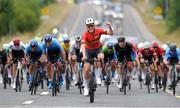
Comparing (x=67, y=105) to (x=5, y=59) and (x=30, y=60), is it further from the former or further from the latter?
(x=5, y=59)

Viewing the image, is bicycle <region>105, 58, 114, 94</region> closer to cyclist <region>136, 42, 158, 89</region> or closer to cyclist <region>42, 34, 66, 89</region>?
cyclist <region>136, 42, 158, 89</region>

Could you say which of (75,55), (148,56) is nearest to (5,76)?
(75,55)

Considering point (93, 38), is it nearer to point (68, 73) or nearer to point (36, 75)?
point (36, 75)

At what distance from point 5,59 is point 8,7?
45.9 m

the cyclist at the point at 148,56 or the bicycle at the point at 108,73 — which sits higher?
the cyclist at the point at 148,56

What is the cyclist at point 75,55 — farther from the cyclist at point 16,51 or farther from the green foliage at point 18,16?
the green foliage at point 18,16

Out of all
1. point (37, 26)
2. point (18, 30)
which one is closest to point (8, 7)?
point (18, 30)

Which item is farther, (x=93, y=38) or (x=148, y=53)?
(x=148, y=53)

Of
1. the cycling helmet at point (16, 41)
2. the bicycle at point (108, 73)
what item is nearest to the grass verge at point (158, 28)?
the bicycle at point (108, 73)

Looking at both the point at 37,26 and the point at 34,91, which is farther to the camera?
the point at 37,26

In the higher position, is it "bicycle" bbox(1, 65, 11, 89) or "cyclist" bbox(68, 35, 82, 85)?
"cyclist" bbox(68, 35, 82, 85)

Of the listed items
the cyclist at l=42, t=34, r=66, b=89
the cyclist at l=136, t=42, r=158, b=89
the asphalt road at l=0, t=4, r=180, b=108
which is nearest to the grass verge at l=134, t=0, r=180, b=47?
the cyclist at l=136, t=42, r=158, b=89

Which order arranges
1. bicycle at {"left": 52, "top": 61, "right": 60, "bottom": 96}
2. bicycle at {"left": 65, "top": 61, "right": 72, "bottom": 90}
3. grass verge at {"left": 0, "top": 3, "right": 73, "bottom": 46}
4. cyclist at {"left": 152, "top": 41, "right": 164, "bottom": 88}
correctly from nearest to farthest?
bicycle at {"left": 52, "top": 61, "right": 60, "bottom": 96}
bicycle at {"left": 65, "top": 61, "right": 72, "bottom": 90}
cyclist at {"left": 152, "top": 41, "right": 164, "bottom": 88}
grass verge at {"left": 0, "top": 3, "right": 73, "bottom": 46}

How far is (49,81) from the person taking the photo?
2770 cm
